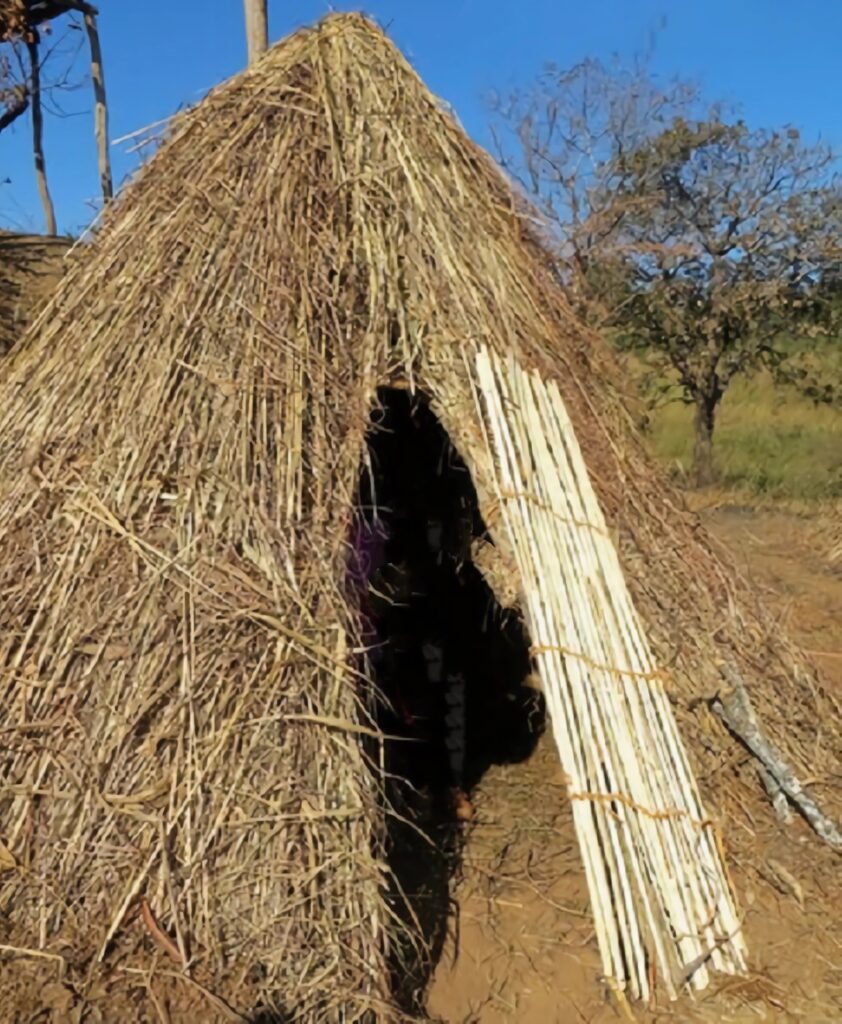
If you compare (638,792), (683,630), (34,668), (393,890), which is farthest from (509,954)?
(34,668)

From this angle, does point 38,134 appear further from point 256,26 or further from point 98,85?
point 256,26

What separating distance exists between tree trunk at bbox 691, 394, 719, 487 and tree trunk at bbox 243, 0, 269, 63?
9921 mm

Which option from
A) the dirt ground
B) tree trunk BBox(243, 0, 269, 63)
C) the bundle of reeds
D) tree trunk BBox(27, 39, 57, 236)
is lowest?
the dirt ground

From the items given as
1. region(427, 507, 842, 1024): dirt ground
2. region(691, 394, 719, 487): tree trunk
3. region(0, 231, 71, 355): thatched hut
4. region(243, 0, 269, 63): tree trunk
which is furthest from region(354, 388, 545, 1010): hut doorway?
region(691, 394, 719, 487): tree trunk

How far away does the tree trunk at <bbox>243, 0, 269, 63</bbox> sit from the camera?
202 inches

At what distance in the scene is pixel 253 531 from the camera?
325 centimetres

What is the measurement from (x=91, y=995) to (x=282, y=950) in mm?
513

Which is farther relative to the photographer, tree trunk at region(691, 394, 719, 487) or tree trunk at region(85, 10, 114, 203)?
tree trunk at region(691, 394, 719, 487)

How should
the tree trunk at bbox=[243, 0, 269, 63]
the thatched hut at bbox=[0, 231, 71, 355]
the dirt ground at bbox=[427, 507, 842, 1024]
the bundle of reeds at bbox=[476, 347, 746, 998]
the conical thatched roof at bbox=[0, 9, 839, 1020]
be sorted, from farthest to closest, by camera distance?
1. the thatched hut at bbox=[0, 231, 71, 355]
2. the tree trunk at bbox=[243, 0, 269, 63]
3. the dirt ground at bbox=[427, 507, 842, 1024]
4. the bundle of reeds at bbox=[476, 347, 746, 998]
5. the conical thatched roof at bbox=[0, 9, 839, 1020]

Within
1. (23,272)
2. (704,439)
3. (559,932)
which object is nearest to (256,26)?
(559,932)

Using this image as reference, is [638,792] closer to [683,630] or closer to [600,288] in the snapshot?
[683,630]

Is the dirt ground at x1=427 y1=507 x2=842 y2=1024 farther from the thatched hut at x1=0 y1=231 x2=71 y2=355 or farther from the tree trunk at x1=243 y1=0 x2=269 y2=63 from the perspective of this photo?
the thatched hut at x1=0 y1=231 x2=71 y2=355

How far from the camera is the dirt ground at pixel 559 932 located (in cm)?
335

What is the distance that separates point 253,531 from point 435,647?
1.98 meters
